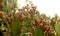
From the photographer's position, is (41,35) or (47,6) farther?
(47,6)

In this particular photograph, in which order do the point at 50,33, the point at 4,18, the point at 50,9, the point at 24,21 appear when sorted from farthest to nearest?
the point at 50,9 < the point at 24,21 < the point at 4,18 < the point at 50,33

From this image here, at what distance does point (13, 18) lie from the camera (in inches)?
40.9

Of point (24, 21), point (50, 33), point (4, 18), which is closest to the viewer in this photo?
point (50, 33)

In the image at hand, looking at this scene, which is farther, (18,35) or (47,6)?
(47,6)

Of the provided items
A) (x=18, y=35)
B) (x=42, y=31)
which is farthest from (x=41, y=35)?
(x=18, y=35)

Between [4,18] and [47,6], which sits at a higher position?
[47,6]

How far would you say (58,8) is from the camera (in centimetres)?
305

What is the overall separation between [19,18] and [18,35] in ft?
0.37

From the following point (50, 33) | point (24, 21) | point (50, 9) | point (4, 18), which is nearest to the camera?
point (50, 33)

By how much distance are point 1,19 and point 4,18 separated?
0.02 meters

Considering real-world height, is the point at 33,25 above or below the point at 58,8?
below

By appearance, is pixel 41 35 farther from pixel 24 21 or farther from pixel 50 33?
pixel 24 21

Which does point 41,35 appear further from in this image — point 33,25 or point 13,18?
point 13,18

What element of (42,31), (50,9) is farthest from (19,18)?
(50,9)
